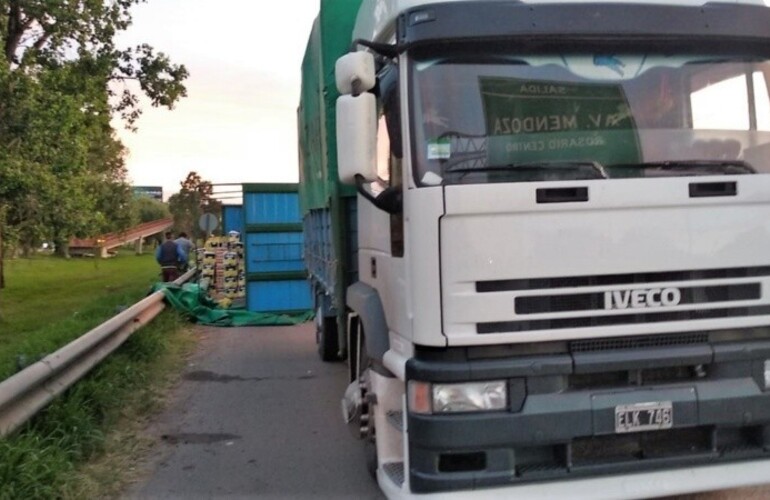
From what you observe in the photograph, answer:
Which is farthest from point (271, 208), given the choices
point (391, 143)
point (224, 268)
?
point (391, 143)

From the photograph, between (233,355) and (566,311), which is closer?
(566,311)

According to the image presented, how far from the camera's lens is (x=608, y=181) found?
379cm

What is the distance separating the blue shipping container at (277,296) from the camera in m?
14.4

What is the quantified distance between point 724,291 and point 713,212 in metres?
0.41

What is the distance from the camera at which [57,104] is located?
47.3 feet

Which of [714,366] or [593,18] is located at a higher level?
[593,18]

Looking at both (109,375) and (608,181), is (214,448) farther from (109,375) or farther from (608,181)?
(608,181)

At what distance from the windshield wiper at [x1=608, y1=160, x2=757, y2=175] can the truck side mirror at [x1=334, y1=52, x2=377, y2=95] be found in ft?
4.39

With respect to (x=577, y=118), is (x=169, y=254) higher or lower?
lower

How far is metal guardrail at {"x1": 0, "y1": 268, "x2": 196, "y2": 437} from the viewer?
492 cm

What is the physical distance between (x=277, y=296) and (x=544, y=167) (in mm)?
11019

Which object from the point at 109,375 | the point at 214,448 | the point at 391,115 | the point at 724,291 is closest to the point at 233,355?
the point at 109,375

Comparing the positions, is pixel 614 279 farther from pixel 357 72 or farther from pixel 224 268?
pixel 224 268

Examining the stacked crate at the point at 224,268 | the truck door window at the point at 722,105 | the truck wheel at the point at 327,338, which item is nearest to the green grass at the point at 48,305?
the stacked crate at the point at 224,268
